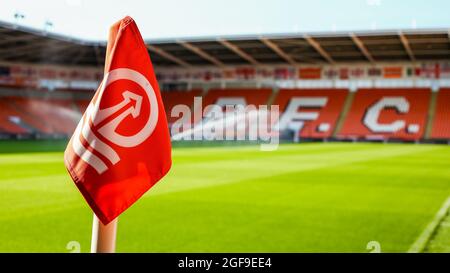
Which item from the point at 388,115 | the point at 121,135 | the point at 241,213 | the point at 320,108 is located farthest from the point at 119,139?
the point at 320,108

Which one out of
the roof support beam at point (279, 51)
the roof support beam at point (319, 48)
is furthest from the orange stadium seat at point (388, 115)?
the roof support beam at point (279, 51)

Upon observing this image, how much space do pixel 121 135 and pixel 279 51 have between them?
107ft

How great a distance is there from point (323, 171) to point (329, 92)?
25383 millimetres

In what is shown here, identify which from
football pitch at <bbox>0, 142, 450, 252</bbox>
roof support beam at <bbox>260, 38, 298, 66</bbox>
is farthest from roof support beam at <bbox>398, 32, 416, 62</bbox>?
football pitch at <bbox>0, 142, 450, 252</bbox>

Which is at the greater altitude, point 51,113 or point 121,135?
point 121,135

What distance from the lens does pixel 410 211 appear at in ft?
Result: 23.2

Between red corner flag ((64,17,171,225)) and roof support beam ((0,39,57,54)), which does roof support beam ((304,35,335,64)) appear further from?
red corner flag ((64,17,171,225))

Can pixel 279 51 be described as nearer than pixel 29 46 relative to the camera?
No

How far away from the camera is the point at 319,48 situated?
32.5 meters

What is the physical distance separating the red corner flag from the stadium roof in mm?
24916

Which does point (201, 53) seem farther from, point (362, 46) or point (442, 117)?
point (442, 117)

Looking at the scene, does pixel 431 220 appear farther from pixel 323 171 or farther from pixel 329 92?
pixel 329 92
